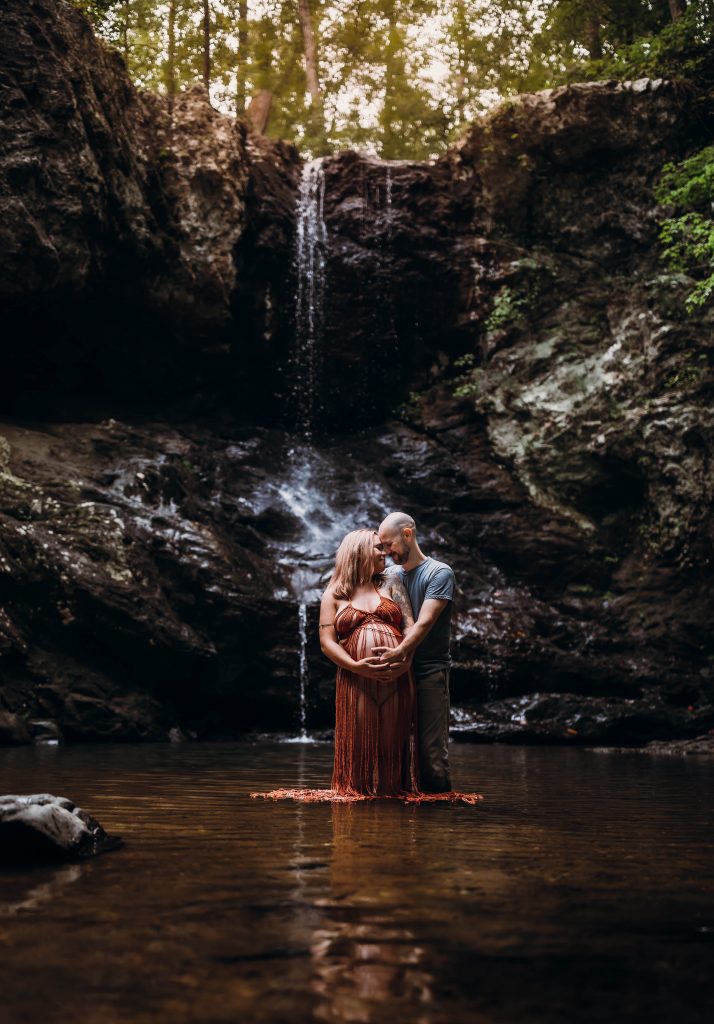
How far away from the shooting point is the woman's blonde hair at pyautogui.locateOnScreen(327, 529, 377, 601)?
20.4 feet

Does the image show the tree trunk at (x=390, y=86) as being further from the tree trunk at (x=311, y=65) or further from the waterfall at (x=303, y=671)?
the waterfall at (x=303, y=671)

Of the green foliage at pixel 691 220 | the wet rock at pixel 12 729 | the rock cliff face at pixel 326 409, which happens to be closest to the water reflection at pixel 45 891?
the wet rock at pixel 12 729

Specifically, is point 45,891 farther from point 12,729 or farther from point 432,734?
point 12,729

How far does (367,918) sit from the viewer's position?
2850 mm

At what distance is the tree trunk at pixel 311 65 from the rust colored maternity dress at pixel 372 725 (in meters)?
23.1

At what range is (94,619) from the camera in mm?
13141

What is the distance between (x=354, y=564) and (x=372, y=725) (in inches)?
41.5

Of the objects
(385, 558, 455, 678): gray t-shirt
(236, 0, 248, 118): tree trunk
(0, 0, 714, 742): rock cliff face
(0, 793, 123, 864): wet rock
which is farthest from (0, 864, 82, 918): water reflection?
(236, 0, 248, 118): tree trunk

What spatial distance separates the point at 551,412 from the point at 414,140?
1402 cm

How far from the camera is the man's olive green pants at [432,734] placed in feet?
20.4

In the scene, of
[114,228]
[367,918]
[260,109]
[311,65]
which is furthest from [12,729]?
[311,65]

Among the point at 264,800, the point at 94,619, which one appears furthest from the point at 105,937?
the point at 94,619

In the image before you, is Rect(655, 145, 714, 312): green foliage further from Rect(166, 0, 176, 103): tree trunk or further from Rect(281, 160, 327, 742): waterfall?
Rect(166, 0, 176, 103): tree trunk

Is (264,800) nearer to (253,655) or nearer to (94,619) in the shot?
(94,619)
